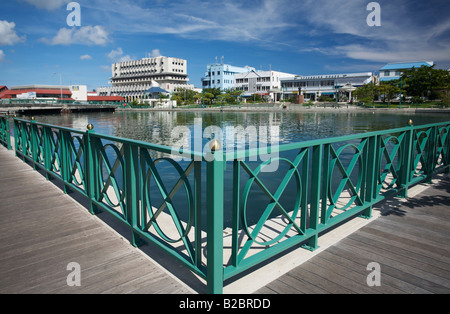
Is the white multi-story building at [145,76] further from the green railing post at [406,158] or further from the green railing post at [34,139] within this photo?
the green railing post at [406,158]

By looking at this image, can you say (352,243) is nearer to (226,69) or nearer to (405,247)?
(405,247)

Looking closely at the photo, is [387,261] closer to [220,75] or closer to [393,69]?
[393,69]

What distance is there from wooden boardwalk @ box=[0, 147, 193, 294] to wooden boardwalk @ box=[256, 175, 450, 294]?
1.04m

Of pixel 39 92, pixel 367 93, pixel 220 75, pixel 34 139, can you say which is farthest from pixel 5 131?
pixel 220 75

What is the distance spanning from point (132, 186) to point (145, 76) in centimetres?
13152

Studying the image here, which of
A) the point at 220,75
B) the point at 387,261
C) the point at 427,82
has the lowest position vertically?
the point at 387,261

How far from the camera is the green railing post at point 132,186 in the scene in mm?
3064

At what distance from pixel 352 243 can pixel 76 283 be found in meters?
2.68

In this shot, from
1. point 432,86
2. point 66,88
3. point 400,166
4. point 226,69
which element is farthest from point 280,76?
point 400,166

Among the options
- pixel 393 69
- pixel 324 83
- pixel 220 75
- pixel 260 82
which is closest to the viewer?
pixel 393 69

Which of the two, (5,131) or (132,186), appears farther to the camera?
(5,131)

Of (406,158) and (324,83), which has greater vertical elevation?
(324,83)

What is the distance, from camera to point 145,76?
12650 centimetres

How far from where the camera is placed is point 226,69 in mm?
106188
